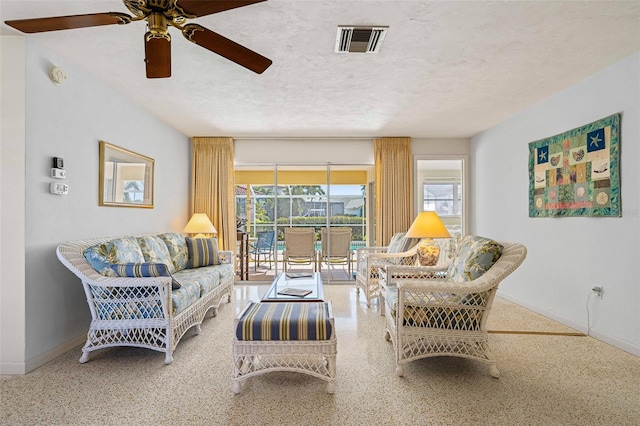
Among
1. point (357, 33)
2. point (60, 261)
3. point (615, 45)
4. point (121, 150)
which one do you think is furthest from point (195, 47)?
point (615, 45)

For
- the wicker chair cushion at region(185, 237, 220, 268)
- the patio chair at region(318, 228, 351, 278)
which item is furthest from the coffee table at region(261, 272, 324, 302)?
the patio chair at region(318, 228, 351, 278)

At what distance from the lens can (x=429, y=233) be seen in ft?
13.3

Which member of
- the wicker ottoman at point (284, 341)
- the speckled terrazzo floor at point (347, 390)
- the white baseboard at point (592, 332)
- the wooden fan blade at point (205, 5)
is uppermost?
the wooden fan blade at point (205, 5)

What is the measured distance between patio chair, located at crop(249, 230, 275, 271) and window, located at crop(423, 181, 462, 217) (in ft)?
9.08

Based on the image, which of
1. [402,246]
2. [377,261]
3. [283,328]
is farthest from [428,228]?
[283,328]

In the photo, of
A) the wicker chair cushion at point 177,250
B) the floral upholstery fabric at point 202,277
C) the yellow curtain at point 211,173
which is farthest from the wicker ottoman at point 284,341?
the yellow curtain at point 211,173

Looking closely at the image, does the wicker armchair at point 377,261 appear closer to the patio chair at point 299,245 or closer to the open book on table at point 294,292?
the patio chair at point 299,245

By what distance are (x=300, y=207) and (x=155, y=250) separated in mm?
2927

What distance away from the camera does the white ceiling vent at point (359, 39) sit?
244cm

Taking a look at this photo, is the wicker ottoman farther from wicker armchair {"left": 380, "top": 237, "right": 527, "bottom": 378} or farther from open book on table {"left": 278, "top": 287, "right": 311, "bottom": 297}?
open book on table {"left": 278, "top": 287, "right": 311, "bottom": 297}

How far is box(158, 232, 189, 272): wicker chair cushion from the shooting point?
4.07m

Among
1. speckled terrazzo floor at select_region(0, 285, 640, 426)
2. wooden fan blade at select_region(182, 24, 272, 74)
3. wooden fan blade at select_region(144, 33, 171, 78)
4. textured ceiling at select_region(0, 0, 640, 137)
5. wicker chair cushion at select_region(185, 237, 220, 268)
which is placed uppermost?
textured ceiling at select_region(0, 0, 640, 137)

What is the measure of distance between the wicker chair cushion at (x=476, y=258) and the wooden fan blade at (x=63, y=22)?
8.62 feet

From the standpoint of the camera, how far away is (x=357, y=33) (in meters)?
2.50
